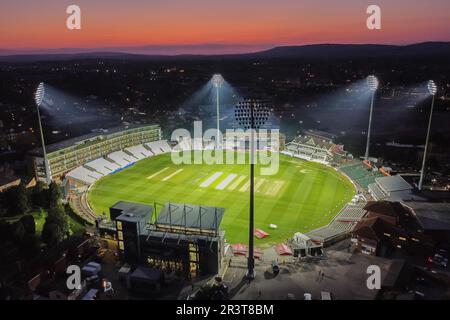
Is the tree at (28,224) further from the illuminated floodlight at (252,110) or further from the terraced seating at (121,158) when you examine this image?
the terraced seating at (121,158)

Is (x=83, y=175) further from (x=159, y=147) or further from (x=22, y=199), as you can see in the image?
(x=159, y=147)

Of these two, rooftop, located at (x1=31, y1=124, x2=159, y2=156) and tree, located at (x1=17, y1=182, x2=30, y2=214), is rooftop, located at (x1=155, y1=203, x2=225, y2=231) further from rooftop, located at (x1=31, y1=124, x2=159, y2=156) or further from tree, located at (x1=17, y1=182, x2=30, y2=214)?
rooftop, located at (x1=31, y1=124, x2=159, y2=156)

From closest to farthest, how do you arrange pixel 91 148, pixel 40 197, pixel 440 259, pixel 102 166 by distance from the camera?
pixel 440 259 → pixel 40 197 → pixel 102 166 → pixel 91 148

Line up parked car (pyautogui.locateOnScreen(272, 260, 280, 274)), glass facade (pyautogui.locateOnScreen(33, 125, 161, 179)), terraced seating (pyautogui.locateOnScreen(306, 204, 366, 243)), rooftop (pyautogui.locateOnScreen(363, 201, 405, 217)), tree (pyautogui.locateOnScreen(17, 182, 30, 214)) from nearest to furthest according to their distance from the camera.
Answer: parked car (pyautogui.locateOnScreen(272, 260, 280, 274)) < rooftop (pyautogui.locateOnScreen(363, 201, 405, 217)) < terraced seating (pyautogui.locateOnScreen(306, 204, 366, 243)) < tree (pyautogui.locateOnScreen(17, 182, 30, 214)) < glass facade (pyautogui.locateOnScreen(33, 125, 161, 179))

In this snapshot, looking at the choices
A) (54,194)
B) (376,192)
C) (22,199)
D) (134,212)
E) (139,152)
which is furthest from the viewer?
(139,152)

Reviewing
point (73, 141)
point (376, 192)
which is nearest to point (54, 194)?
point (73, 141)

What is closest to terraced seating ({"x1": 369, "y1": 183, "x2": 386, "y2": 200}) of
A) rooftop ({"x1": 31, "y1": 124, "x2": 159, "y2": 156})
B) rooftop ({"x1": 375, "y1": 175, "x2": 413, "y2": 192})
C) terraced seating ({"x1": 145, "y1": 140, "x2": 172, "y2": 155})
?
rooftop ({"x1": 375, "y1": 175, "x2": 413, "y2": 192})

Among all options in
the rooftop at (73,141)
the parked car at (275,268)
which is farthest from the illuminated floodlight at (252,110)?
the rooftop at (73,141)
